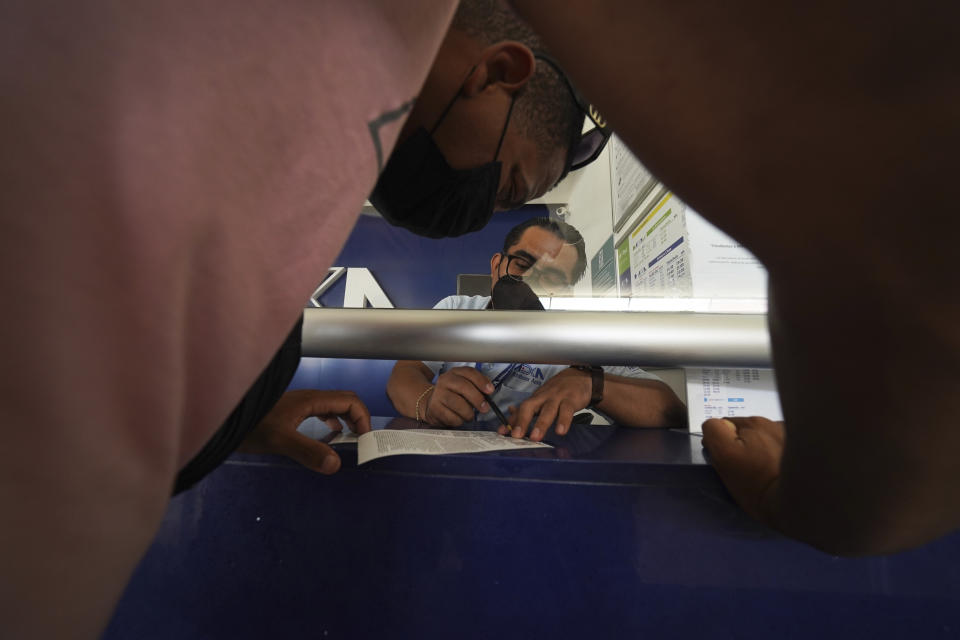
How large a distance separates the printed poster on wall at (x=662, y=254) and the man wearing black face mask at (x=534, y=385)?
281 mm

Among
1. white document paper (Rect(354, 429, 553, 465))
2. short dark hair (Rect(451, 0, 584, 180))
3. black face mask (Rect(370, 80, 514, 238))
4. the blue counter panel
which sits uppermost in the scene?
short dark hair (Rect(451, 0, 584, 180))

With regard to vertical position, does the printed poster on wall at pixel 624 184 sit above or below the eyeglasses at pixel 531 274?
above

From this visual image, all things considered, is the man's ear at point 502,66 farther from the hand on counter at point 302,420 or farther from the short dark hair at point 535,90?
the hand on counter at point 302,420

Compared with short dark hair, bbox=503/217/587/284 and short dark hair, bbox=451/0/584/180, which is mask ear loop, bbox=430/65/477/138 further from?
short dark hair, bbox=503/217/587/284

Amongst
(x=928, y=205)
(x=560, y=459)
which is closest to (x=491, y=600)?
(x=560, y=459)

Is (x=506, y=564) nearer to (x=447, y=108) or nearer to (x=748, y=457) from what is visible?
(x=748, y=457)

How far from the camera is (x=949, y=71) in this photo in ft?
0.47

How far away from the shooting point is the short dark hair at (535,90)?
21.0 inches

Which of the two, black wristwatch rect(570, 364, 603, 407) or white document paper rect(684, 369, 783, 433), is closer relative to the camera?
white document paper rect(684, 369, 783, 433)

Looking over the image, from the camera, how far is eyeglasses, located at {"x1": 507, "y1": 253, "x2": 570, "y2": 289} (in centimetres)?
154

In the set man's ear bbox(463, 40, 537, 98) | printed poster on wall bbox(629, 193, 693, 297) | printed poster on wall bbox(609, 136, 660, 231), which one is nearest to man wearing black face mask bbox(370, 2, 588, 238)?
man's ear bbox(463, 40, 537, 98)

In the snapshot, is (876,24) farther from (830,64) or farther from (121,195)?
(121,195)

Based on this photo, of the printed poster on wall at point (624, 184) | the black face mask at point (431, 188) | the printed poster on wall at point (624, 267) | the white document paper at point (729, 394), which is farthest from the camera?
the printed poster on wall at point (624, 267)

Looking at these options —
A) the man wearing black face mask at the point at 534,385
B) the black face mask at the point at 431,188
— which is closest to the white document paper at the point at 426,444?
the man wearing black face mask at the point at 534,385
